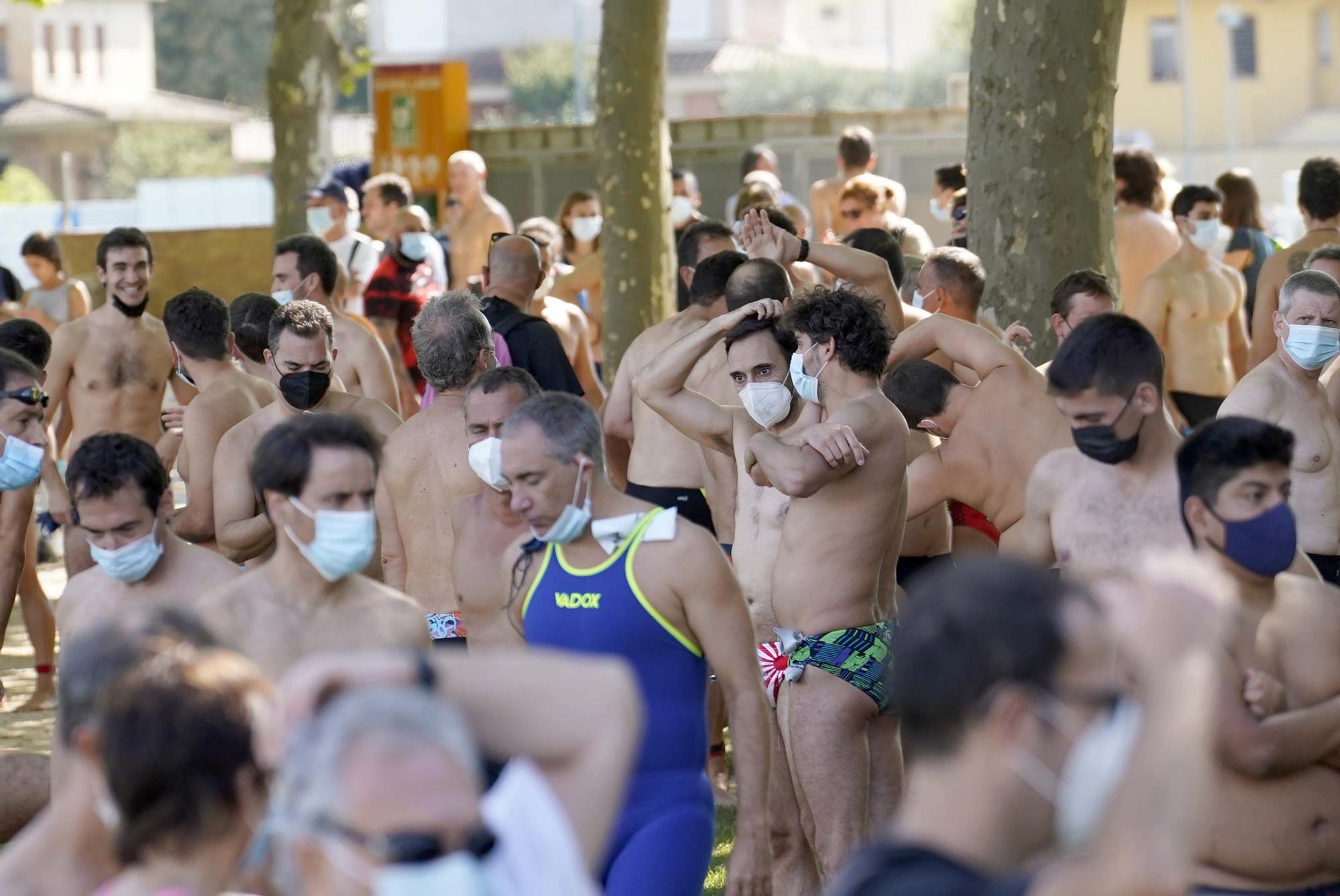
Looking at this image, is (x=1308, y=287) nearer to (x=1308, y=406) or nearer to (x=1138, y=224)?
(x=1308, y=406)

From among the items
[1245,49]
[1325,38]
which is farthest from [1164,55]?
[1325,38]

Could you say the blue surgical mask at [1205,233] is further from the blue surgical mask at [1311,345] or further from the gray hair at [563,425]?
the gray hair at [563,425]

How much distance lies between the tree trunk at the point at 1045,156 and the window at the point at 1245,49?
48.9 metres

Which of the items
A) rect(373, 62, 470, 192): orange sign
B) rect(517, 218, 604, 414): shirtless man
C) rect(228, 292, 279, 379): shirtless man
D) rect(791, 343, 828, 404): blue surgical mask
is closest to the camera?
rect(791, 343, 828, 404): blue surgical mask

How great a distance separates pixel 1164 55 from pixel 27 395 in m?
51.9

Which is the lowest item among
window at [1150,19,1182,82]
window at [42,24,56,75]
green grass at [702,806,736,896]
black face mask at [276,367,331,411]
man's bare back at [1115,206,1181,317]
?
green grass at [702,806,736,896]

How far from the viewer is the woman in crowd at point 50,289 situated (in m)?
14.7

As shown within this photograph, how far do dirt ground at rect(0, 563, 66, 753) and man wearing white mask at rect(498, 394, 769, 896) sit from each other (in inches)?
125

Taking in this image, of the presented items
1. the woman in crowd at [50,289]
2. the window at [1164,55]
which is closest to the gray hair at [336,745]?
the woman in crowd at [50,289]

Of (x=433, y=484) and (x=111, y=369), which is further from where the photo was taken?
(x=111, y=369)

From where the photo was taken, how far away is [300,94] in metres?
16.4

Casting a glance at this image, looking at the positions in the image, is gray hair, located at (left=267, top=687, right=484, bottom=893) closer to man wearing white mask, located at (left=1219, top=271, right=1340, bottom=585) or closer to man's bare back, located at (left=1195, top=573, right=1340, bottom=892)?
man's bare back, located at (left=1195, top=573, right=1340, bottom=892)

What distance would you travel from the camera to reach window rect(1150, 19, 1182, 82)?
2108 inches

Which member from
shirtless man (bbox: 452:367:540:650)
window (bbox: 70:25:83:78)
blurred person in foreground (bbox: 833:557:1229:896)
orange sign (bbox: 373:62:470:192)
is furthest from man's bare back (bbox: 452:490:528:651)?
window (bbox: 70:25:83:78)
